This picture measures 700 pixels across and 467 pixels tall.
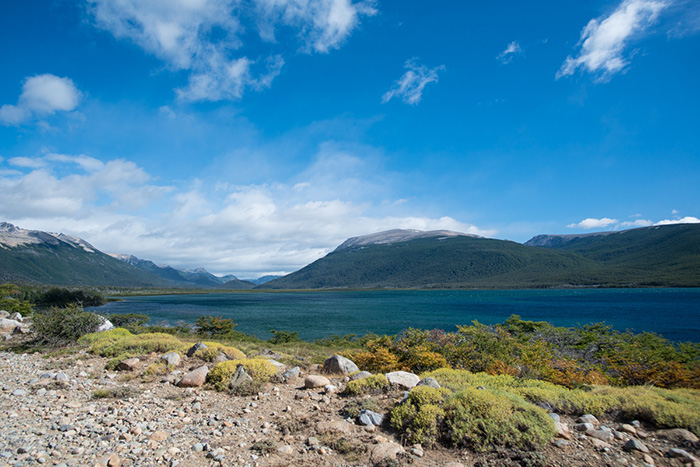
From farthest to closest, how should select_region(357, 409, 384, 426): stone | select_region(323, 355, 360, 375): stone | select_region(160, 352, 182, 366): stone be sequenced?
select_region(160, 352, 182, 366): stone → select_region(323, 355, 360, 375): stone → select_region(357, 409, 384, 426): stone

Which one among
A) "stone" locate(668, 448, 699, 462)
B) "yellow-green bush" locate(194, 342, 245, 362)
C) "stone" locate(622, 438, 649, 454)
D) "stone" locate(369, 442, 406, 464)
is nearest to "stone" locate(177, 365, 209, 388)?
"yellow-green bush" locate(194, 342, 245, 362)

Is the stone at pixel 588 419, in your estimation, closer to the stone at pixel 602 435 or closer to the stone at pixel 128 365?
the stone at pixel 602 435

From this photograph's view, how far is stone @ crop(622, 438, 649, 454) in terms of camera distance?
5590 mm

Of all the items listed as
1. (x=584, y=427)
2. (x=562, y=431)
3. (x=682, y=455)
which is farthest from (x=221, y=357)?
(x=682, y=455)

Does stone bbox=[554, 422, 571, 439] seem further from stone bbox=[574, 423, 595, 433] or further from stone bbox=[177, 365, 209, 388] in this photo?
stone bbox=[177, 365, 209, 388]

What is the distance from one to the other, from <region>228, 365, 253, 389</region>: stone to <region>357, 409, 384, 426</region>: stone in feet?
12.5

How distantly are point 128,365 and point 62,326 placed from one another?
8930 millimetres

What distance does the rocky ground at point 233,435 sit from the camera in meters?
5.59

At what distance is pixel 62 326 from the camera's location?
57.5ft

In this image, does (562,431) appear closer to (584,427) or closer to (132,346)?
(584,427)

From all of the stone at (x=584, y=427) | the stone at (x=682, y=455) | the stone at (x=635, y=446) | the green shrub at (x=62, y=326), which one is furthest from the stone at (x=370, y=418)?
the green shrub at (x=62, y=326)

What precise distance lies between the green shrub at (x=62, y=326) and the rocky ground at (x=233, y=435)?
917 centimetres

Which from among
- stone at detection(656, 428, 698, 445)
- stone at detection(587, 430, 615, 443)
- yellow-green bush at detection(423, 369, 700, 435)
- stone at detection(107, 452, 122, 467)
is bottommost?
stone at detection(107, 452, 122, 467)

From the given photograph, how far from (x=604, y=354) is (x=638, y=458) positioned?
44.0 ft
